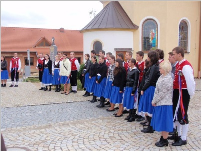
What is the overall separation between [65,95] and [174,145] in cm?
621

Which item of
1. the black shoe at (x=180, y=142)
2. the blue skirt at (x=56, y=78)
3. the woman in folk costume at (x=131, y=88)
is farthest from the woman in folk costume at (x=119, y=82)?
the blue skirt at (x=56, y=78)

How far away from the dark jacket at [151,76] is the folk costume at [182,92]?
63cm

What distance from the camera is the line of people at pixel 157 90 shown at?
4.33m

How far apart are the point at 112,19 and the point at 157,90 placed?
46.7 feet

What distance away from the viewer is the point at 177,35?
59.8ft

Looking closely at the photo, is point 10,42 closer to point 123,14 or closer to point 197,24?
point 123,14

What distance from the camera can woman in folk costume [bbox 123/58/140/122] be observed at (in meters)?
5.92

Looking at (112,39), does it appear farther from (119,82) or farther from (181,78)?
(181,78)

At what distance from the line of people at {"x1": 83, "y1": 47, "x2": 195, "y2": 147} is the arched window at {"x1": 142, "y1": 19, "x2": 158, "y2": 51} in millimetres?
11692

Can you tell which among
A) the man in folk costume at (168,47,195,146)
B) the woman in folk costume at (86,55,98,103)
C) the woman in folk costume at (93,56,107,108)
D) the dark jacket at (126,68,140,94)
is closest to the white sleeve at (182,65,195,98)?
the man in folk costume at (168,47,195,146)

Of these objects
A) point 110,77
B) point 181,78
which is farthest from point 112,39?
point 181,78

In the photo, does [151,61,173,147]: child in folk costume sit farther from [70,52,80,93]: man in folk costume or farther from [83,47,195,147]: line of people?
[70,52,80,93]: man in folk costume

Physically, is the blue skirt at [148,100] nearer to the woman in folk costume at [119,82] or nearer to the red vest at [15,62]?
the woman in folk costume at [119,82]

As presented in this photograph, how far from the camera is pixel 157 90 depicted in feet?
14.6
